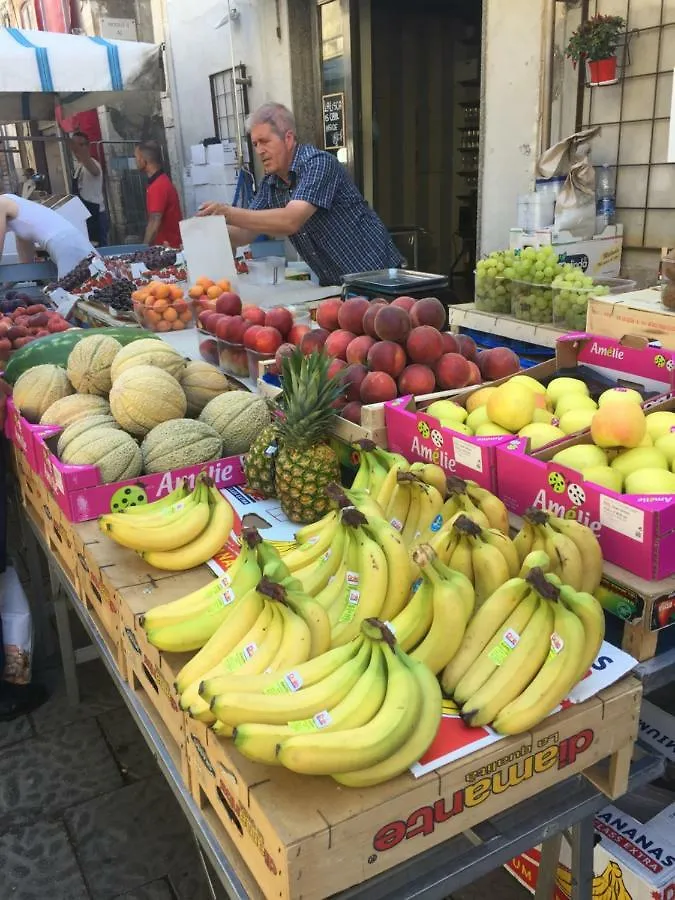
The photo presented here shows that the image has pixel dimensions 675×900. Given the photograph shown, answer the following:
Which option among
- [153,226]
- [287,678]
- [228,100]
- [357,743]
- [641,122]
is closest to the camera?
[357,743]

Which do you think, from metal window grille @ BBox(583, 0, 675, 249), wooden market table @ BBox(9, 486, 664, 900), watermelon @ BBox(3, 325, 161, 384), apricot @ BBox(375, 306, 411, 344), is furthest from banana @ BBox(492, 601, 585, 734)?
metal window grille @ BBox(583, 0, 675, 249)

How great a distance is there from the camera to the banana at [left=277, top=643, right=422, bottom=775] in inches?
46.0

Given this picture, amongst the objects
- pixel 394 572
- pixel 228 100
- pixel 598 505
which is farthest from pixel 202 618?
pixel 228 100

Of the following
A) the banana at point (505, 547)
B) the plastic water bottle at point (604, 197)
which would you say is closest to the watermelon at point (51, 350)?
the banana at point (505, 547)

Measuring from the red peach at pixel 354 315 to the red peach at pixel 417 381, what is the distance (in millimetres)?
361

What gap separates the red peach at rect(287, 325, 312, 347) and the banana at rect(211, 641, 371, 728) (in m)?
1.96

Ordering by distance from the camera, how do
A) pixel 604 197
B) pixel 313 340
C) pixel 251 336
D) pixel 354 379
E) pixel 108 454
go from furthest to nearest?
pixel 604 197 → pixel 251 336 → pixel 313 340 → pixel 354 379 → pixel 108 454

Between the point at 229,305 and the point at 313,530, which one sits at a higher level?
the point at 229,305

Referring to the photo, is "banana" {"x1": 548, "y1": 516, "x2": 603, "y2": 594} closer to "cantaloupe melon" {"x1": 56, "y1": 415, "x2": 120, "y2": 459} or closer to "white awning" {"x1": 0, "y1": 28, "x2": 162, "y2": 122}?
"cantaloupe melon" {"x1": 56, "y1": 415, "x2": 120, "y2": 459}

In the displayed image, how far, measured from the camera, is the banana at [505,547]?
1.60 metres

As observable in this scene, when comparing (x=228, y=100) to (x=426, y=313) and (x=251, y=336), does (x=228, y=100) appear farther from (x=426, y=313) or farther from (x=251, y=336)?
(x=426, y=313)

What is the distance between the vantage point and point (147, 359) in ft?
9.21

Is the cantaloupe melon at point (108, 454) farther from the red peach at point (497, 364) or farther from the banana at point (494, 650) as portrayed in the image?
the banana at point (494, 650)

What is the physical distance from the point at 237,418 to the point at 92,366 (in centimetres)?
76
